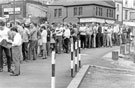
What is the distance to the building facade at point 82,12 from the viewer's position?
67500 millimetres

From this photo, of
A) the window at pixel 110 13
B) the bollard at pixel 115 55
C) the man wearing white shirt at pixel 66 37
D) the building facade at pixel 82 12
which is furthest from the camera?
the window at pixel 110 13

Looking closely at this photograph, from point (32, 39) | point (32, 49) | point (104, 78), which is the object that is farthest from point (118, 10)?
point (104, 78)

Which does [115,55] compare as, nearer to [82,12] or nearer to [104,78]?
[104,78]

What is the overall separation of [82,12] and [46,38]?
170ft

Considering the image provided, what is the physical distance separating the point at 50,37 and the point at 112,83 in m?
7.76

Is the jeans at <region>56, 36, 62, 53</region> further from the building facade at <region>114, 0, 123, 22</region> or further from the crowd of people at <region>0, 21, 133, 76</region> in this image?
the building facade at <region>114, 0, 123, 22</region>

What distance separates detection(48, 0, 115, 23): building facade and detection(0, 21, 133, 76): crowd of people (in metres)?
33.7

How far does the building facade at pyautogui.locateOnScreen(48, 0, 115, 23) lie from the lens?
67500mm

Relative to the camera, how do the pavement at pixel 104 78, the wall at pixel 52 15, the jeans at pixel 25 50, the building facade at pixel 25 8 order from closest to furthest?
1. the pavement at pixel 104 78
2. the jeans at pixel 25 50
3. the wall at pixel 52 15
4. the building facade at pixel 25 8

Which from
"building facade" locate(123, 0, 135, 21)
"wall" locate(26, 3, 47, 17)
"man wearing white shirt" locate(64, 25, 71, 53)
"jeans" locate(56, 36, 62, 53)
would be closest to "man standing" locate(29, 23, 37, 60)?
Answer: "jeans" locate(56, 36, 62, 53)

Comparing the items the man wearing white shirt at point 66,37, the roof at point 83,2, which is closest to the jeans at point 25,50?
the man wearing white shirt at point 66,37

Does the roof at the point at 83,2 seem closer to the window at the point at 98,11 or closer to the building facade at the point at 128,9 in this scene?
the window at the point at 98,11

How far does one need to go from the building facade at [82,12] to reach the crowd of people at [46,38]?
33.7m

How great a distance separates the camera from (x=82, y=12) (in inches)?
2724
